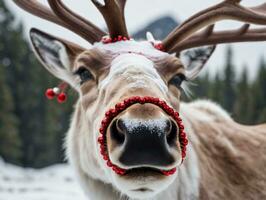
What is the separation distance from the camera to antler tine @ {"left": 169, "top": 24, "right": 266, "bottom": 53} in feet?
14.7

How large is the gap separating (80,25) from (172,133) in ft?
6.09

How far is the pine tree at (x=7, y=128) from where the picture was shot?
27.2m

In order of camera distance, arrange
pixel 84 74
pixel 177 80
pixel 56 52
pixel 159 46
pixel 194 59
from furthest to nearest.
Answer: pixel 194 59 < pixel 56 52 < pixel 159 46 < pixel 84 74 < pixel 177 80

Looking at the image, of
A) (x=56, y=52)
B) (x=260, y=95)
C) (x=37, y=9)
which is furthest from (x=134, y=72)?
(x=260, y=95)

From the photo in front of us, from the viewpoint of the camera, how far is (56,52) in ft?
14.6

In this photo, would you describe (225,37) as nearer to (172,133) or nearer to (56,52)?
(56,52)

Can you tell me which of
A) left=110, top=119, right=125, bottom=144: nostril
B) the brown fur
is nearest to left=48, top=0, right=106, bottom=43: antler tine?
the brown fur

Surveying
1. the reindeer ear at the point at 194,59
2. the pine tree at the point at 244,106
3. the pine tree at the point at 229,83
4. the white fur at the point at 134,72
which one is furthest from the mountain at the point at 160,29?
the pine tree at the point at 229,83

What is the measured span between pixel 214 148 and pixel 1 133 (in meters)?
24.9

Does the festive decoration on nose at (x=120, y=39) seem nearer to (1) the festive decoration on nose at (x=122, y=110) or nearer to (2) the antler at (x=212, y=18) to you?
(2) the antler at (x=212, y=18)

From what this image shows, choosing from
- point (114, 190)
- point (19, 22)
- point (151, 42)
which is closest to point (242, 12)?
point (151, 42)

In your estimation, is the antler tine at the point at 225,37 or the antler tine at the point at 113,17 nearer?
the antler tine at the point at 113,17

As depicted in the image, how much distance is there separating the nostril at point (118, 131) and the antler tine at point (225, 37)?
6.02 feet

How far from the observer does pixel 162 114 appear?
2.77 meters
